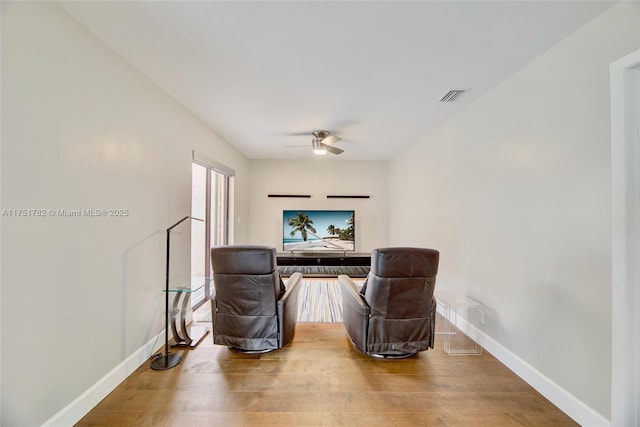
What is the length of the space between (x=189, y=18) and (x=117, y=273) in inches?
73.4

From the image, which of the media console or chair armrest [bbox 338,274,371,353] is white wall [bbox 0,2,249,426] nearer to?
chair armrest [bbox 338,274,371,353]

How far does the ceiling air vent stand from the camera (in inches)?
97.7

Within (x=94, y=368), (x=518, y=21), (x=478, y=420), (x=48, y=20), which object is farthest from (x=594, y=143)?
(x=94, y=368)

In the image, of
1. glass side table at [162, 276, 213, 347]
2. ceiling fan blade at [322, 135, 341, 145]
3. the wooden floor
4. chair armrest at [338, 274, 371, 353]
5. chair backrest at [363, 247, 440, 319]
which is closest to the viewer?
the wooden floor

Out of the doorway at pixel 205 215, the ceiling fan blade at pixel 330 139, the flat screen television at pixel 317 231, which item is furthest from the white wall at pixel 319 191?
the ceiling fan blade at pixel 330 139

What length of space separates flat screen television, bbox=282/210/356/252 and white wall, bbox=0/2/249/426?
3447 mm

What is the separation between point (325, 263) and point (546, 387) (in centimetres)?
409

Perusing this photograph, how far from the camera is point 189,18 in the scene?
5.05 feet

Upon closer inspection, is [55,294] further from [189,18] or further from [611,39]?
[611,39]

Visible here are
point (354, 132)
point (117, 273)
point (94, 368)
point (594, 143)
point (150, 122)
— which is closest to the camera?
point (594, 143)

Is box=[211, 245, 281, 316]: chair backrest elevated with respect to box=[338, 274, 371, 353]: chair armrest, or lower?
elevated

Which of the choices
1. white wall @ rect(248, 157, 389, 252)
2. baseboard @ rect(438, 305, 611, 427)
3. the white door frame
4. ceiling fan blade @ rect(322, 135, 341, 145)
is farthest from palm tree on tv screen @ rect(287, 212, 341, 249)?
the white door frame

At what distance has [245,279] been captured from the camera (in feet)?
7.30

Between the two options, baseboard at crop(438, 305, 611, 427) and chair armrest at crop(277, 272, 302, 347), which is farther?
chair armrest at crop(277, 272, 302, 347)
